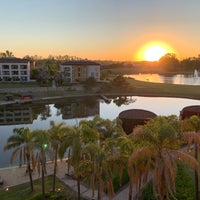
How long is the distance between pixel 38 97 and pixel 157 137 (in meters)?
58.2

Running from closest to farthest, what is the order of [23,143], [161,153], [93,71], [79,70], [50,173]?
[161,153], [23,143], [50,173], [93,71], [79,70]

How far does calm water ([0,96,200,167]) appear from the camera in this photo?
145 ft

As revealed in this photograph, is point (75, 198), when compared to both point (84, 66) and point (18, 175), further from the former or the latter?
point (84, 66)

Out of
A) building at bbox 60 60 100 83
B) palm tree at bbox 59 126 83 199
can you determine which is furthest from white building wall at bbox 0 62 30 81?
palm tree at bbox 59 126 83 199

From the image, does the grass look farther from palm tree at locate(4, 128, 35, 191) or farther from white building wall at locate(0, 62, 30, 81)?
white building wall at locate(0, 62, 30, 81)

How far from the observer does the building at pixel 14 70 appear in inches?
3354

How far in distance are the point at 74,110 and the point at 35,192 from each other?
38.0m

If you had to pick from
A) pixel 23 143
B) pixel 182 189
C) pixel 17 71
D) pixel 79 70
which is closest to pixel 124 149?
pixel 182 189

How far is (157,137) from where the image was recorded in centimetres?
1092

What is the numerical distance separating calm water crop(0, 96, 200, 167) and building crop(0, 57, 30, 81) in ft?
95.0

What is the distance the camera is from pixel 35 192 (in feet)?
56.4

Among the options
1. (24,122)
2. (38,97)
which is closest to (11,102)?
(38,97)

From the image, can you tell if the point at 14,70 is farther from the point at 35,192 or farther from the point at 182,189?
the point at 182,189

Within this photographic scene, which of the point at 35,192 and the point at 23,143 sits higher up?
the point at 23,143
